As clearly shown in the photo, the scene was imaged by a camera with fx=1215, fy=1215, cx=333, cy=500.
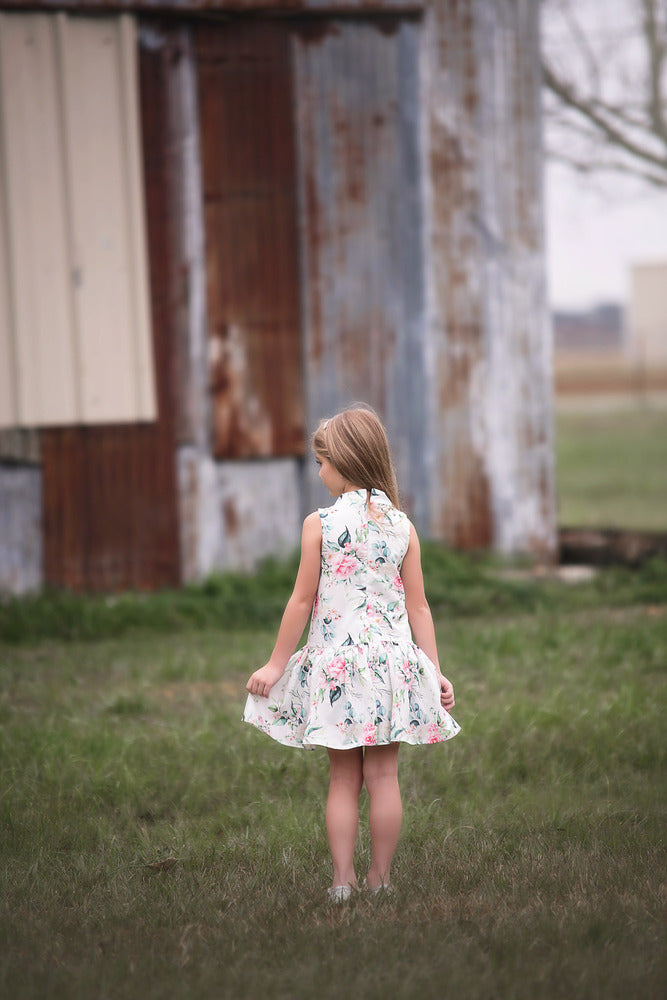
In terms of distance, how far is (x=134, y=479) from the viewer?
8.05 meters

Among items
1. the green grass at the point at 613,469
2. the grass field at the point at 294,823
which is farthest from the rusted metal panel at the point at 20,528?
the green grass at the point at 613,469

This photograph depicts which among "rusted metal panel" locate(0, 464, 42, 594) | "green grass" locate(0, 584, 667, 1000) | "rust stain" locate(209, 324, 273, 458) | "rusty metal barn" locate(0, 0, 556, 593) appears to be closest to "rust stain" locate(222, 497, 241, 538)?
"rusty metal barn" locate(0, 0, 556, 593)

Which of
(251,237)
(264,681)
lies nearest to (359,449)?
(264,681)

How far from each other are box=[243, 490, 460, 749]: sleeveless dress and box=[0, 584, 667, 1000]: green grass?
445mm

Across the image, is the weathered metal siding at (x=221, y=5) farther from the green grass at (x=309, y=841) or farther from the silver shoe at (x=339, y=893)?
the silver shoe at (x=339, y=893)

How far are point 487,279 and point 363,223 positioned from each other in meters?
0.99

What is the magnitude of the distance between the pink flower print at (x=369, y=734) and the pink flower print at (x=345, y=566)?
1.41 ft

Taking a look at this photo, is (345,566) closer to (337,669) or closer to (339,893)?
(337,669)

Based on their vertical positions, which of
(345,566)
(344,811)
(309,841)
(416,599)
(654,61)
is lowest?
(309,841)

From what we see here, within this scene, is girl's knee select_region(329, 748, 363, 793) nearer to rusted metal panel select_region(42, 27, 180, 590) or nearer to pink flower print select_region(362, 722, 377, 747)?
pink flower print select_region(362, 722, 377, 747)

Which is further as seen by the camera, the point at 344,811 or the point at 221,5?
the point at 221,5

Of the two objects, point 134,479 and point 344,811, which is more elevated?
point 134,479

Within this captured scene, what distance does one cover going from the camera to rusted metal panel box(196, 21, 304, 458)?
805cm

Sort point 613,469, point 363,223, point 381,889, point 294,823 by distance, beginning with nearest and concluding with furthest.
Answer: point 381,889
point 294,823
point 363,223
point 613,469
